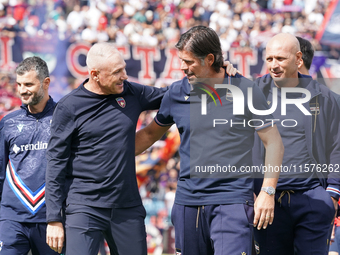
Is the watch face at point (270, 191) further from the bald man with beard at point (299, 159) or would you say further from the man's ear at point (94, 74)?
the man's ear at point (94, 74)

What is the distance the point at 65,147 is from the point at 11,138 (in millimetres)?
840

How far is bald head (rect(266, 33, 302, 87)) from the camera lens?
3535 millimetres

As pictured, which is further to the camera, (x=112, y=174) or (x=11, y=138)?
(x=11, y=138)

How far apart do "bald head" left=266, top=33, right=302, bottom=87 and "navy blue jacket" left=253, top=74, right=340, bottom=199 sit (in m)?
0.09

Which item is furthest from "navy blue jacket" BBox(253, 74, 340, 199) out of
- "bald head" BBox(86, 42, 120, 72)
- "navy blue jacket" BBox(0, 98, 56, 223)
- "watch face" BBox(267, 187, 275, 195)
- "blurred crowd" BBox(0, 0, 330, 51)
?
"blurred crowd" BBox(0, 0, 330, 51)

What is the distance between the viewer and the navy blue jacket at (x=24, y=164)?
12.2 ft

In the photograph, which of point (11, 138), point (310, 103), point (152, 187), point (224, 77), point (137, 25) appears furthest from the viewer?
point (137, 25)

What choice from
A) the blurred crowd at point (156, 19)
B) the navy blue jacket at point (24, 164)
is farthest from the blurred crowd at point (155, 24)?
the navy blue jacket at point (24, 164)

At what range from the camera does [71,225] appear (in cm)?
323

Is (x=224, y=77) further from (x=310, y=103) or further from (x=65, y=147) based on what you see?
(x=65, y=147)

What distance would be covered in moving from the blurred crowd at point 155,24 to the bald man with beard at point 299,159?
4894 millimetres

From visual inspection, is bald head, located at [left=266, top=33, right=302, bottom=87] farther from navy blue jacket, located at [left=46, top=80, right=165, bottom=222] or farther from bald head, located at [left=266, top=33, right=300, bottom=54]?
navy blue jacket, located at [left=46, top=80, right=165, bottom=222]

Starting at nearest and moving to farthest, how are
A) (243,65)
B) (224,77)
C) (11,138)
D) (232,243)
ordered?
(232,243), (224,77), (11,138), (243,65)

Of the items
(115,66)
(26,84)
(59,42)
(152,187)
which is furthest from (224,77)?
(59,42)
